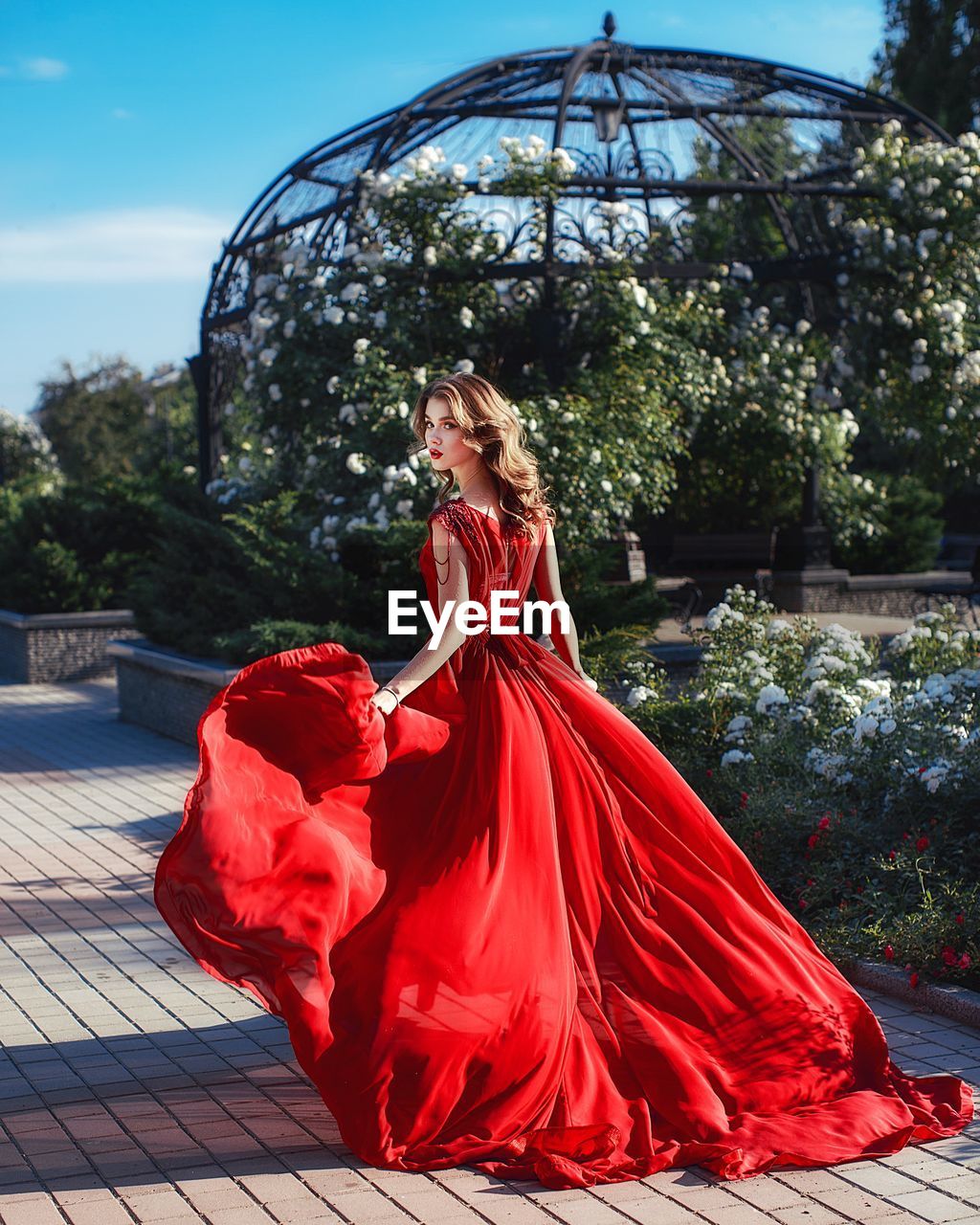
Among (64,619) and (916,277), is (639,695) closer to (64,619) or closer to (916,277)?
(916,277)

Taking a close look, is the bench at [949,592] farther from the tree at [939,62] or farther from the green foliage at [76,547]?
the tree at [939,62]

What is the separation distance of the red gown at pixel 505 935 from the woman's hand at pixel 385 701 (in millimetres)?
49

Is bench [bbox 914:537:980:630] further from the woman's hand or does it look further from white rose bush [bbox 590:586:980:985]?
the woman's hand

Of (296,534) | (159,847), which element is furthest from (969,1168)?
(296,534)

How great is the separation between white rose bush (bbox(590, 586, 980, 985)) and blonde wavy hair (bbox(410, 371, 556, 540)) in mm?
1912

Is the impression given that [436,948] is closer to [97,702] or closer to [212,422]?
[97,702]

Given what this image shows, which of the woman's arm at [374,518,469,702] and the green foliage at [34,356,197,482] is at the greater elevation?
the green foliage at [34,356,197,482]

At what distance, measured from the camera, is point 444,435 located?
3.78 metres

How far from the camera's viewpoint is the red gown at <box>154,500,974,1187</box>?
3.18 meters

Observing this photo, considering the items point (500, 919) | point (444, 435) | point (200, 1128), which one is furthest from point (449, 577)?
point (200, 1128)

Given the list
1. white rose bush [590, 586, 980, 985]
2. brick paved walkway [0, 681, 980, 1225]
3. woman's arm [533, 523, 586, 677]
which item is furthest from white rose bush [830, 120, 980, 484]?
woman's arm [533, 523, 586, 677]

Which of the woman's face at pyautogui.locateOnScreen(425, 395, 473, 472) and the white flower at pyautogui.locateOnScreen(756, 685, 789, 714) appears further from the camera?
the white flower at pyautogui.locateOnScreen(756, 685, 789, 714)

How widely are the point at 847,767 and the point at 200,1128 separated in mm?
3036

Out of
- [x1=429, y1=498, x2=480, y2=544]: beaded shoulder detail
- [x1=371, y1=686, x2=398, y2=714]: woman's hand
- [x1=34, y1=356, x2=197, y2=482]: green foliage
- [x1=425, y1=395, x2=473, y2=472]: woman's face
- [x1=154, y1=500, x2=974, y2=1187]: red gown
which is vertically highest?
[x1=34, y1=356, x2=197, y2=482]: green foliage
